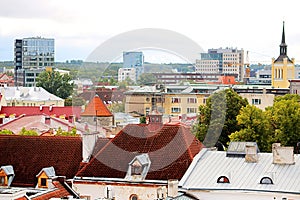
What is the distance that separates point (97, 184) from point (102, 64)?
5.43m

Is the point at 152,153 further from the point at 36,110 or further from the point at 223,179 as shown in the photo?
the point at 36,110

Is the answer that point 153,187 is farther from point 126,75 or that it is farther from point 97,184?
point 126,75

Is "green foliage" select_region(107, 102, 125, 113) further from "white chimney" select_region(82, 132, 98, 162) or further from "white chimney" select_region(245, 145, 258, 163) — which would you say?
"white chimney" select_region(245, 145, 258, 163)

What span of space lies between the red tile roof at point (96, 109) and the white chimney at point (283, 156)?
33.7 ft

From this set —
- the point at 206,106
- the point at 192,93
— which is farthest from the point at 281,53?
the point at 192,93

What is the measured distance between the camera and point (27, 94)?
12769cm

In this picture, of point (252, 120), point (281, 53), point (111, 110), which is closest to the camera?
point (111, 110)

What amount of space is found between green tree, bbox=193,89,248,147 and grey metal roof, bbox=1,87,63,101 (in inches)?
2424

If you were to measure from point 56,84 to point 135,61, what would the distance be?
119m

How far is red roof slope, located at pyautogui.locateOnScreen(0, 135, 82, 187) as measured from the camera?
41500 mm

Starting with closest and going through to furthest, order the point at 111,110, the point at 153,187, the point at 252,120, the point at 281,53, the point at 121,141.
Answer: the point at 153,187 < the point at 121,141 < the point at 111,110 < the point at 252,120 < the point at 281,53

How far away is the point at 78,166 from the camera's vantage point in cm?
4159

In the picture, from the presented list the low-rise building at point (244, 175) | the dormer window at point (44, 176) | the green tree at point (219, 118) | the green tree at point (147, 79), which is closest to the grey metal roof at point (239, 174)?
the low-rise building at point (244, 175)

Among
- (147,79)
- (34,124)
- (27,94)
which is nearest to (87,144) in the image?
(147,79)
